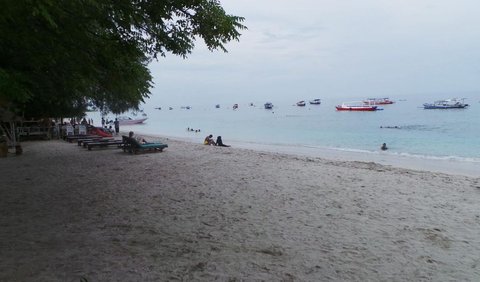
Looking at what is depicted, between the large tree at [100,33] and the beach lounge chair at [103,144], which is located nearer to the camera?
the large tree at [100,33]

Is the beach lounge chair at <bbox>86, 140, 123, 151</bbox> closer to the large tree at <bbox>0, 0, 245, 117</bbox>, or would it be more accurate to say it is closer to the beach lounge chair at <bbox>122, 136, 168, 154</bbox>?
the beach lounge chair at <bbox>122, 136, 168, 154</bbox>

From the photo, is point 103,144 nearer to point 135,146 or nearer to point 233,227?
point 135,146

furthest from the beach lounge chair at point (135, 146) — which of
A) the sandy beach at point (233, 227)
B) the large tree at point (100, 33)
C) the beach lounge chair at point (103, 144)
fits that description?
the large tree at point (100, 33)

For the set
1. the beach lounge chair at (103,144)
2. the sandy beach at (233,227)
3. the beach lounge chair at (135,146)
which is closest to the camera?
the sandy beach at (233,227)

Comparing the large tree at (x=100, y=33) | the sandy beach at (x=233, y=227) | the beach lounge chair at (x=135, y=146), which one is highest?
the large tree at (x=100, y=33)

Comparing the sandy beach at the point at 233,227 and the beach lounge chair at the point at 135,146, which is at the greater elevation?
the beach lounge chair at the point at 135,146

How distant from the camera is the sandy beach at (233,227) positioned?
4164 mm

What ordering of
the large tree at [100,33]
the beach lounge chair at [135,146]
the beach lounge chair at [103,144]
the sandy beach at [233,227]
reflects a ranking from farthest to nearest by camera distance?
the beach lounge chair at [103,144]
the beach lounge chair at [135,146]
the large tree at [100,33]
the sandy beach at [233,227]

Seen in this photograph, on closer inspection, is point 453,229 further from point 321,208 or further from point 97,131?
point 97,131

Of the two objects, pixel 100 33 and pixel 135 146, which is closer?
pixel 100 33

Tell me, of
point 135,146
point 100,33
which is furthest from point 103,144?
point 100,33

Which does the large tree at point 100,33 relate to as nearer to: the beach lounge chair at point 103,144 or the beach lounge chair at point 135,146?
the beach lounge chair at point 135,146

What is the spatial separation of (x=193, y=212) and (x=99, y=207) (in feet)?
5.26

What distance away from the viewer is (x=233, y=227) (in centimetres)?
574
